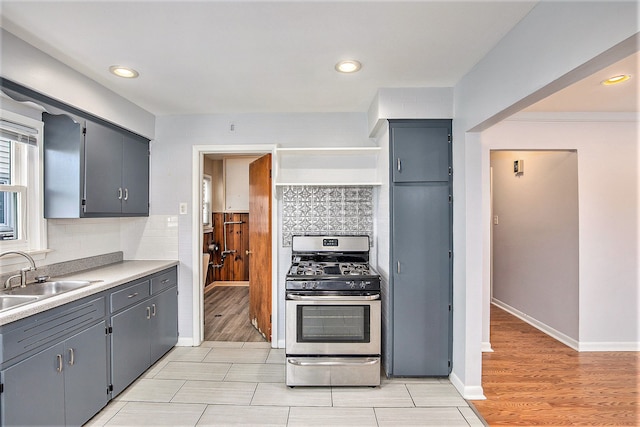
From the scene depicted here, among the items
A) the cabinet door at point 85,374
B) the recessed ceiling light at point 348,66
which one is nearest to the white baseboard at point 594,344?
the recessed ceiling light at point 348,66

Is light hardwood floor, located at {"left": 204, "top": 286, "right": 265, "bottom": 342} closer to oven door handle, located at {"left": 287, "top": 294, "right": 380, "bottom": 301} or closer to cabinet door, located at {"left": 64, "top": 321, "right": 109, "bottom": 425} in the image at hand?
oven door handle, located at {"left": 287, "top": 294, "right": 380, "bottom": 301}

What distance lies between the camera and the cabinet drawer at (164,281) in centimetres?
285

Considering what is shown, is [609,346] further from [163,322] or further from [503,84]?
[163,322]

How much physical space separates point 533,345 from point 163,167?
4219 mm

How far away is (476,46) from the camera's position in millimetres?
1981

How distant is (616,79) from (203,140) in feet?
11.5

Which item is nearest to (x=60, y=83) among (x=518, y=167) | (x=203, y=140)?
(x=203, y=140)

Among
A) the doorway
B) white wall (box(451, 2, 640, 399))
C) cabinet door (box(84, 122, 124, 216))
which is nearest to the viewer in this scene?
white wall (box(451, 2, 640, 399))

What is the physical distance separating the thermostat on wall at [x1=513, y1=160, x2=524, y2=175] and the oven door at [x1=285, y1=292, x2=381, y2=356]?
9.32ft

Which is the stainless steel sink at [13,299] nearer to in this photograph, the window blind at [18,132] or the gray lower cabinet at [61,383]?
the gray lower cabinet at [61,383]

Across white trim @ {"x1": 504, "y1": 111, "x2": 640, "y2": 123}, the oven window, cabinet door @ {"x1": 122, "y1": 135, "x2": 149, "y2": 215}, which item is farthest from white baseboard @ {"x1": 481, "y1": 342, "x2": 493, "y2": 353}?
cabinet door @ {"x1": 122, "y1": 135, "x2": 149, "y2": 215}

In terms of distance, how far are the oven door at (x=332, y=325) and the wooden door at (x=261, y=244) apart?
0.91 meters

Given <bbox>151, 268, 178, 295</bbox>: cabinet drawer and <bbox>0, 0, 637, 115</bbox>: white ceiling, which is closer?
<bbox>0, 0, 637, 115</bbox>: white ceiling

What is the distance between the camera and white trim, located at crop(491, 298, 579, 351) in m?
3.33
